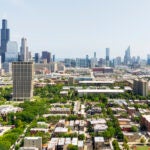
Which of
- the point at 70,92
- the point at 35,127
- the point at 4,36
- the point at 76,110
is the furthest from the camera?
the point at 4,36

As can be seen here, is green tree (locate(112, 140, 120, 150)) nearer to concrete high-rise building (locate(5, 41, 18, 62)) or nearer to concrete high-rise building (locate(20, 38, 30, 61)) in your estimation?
concrete high-rise building (locate(20, 38, 30, 61))

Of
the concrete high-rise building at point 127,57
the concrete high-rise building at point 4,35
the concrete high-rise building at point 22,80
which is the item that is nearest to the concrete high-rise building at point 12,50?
the concrete high-rise building at point 4,35

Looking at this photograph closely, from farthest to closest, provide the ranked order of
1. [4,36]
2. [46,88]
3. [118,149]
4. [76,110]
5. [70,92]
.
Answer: [4,36]
[46,88]
[70,92]
[76,110]
[118,149]

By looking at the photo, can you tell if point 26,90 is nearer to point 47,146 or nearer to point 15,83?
point 15,83


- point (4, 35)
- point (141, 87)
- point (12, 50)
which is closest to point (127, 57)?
point (12, 50)

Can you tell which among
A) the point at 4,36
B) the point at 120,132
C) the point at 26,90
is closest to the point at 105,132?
the point at 120,132

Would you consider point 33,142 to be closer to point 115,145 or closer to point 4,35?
point 115,145
